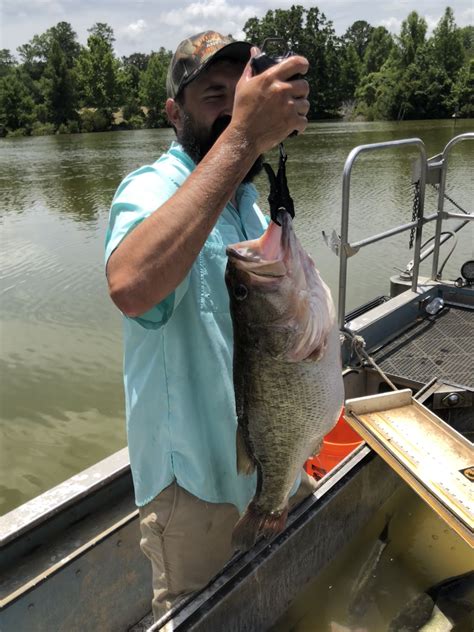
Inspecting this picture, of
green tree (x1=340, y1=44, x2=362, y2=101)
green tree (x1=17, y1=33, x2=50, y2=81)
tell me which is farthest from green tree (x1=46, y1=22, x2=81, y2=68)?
green tree (x1=340, y1=44, x2=362, y2=101)

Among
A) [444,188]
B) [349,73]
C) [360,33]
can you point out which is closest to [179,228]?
[444,188]

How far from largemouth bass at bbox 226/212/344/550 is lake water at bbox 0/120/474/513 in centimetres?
405

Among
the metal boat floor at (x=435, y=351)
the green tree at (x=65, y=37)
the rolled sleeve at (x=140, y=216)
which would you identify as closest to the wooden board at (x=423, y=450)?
the metal boat floor at (x=435, y=351)

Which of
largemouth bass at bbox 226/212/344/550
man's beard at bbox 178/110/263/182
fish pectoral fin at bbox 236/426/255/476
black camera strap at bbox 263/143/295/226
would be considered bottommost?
fish pectoral fin at bbox 236/426/255/476

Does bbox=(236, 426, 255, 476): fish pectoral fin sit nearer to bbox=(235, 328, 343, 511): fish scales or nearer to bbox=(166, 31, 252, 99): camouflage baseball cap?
bbox=(235, 328, 343, 511): fish scales

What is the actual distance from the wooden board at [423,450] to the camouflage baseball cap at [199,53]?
2.17 metres

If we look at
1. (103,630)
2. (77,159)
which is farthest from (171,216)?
(77,159)

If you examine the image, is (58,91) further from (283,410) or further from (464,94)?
(283,410)

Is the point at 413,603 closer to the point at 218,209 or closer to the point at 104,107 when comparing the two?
the point at 218,209

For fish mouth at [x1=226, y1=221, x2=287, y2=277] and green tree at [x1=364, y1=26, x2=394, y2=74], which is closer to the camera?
fish mouth at [x1=226, y1=221, x2=287, y2=277]

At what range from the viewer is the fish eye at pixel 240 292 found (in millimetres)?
1556

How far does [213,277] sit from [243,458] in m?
0.62

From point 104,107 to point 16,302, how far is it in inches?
2835

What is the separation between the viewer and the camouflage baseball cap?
1.84 metres
